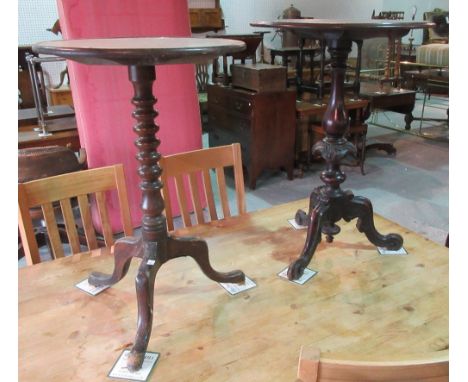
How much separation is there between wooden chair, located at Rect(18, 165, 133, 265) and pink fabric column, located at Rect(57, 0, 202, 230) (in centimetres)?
108

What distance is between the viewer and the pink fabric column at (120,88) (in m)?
2.32

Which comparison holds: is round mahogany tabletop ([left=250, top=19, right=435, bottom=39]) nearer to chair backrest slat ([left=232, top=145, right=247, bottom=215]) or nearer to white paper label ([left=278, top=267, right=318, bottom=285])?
chair backrest slat ([left=232, top=145, right=247, bottom=215])

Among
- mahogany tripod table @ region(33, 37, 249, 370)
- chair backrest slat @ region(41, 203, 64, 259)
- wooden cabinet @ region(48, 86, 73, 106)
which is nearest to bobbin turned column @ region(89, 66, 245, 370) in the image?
mahogany tripod table @ region(33, 37, 249, 370)

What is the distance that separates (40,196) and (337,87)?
3.40 feet

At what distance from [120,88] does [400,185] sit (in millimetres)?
2391

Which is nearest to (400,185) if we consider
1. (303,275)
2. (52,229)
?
(303,275)

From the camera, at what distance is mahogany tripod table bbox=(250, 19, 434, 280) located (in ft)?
4.38

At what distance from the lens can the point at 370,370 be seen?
2.06ft

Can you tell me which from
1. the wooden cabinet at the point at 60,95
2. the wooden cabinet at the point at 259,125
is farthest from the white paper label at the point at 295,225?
the wooden cabinet at the point at 60,95

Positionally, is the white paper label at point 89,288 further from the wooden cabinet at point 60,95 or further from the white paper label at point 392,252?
the wooden cabinet at point 60,95

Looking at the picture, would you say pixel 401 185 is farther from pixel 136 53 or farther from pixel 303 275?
pixel 136 53

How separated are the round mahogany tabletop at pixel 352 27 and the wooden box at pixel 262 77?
1.92m

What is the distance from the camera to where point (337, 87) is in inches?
Answer: 56.6

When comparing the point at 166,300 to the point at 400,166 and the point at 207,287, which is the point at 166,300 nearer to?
the point at 207,287
